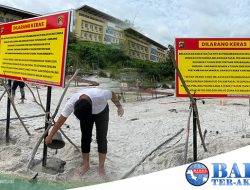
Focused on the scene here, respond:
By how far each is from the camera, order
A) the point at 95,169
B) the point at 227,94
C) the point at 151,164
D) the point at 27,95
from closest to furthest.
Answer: the point at 227,94, the point at 151,164, the point at 95,169, the point at 27,95

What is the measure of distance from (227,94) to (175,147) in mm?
882

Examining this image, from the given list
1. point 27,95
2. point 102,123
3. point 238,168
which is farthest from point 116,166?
point 27,95

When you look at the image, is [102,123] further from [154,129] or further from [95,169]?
[154,129]

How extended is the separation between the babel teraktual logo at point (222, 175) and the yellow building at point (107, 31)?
608 millimetres

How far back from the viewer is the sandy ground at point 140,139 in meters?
2.66

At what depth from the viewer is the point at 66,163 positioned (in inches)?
124

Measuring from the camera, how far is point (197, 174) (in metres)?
1.74

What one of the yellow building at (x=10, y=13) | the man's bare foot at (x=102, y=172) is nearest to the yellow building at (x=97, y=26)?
the yellow building at (x=10, y=13)

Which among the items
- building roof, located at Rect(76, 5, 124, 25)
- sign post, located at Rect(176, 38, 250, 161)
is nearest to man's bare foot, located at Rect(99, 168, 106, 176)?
sign post, located at Rect(176, 38, 250, 161)

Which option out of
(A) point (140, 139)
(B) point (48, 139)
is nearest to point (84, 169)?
(B) point (48, 139)

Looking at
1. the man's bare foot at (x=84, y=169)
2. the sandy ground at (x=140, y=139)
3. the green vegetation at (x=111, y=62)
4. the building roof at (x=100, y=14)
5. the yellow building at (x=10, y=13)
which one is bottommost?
the man's bare foot at (x=84, y=169)

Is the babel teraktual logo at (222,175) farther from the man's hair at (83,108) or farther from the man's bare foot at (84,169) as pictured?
the man's bare foot at (84,169)

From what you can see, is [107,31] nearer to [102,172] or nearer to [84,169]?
[102,172]

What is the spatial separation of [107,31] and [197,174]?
0.78 metres
